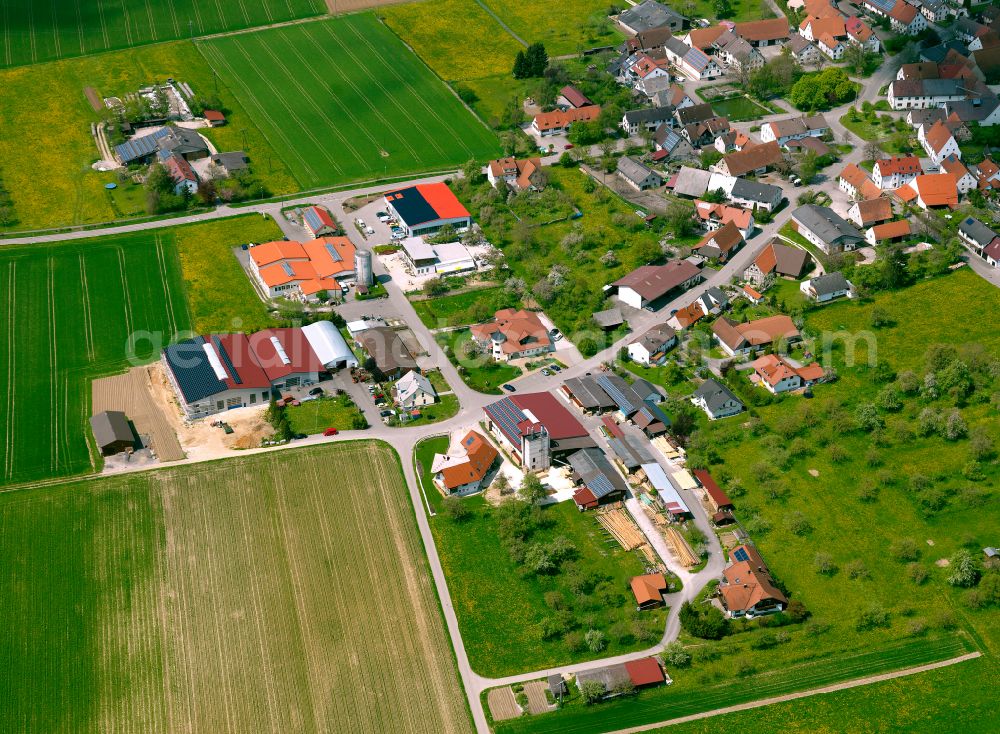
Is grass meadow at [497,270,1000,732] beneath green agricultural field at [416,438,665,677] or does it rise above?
above

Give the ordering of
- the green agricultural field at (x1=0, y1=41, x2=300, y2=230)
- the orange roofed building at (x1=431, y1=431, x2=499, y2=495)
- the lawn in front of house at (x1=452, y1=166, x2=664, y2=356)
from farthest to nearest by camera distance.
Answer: the green agricultural field at (x1=0, y1=41, x2=300, y2=230)
the lawn in front of house at (x1=452, y1=166, x2=664, y2=356)
the orange roofed building at (x1=431, y1=431, x2=499, y2=495)

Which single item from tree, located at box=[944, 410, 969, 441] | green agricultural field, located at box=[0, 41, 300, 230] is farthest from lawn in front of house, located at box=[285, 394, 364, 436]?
tree, located at box=[944, 410, 969, 441]

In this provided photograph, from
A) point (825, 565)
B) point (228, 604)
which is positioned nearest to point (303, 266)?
point (228, 604)

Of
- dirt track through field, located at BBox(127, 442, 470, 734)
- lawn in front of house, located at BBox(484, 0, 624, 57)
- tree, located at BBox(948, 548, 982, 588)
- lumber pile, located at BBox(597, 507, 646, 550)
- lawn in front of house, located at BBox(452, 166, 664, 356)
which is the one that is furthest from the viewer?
lawn in front of house, located at BBox(484, 0, 624, 57)

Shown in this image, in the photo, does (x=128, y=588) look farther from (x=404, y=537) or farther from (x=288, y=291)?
(x=288, y=291)

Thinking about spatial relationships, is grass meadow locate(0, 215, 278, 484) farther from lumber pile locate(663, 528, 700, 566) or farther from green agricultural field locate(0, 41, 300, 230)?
lumber pile locate(663, 528, 700, 566)

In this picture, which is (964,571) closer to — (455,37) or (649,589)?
(649,589)

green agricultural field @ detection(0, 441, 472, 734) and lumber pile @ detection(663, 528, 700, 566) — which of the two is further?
lumber pile @ detection(663, 528, 700, 566)
